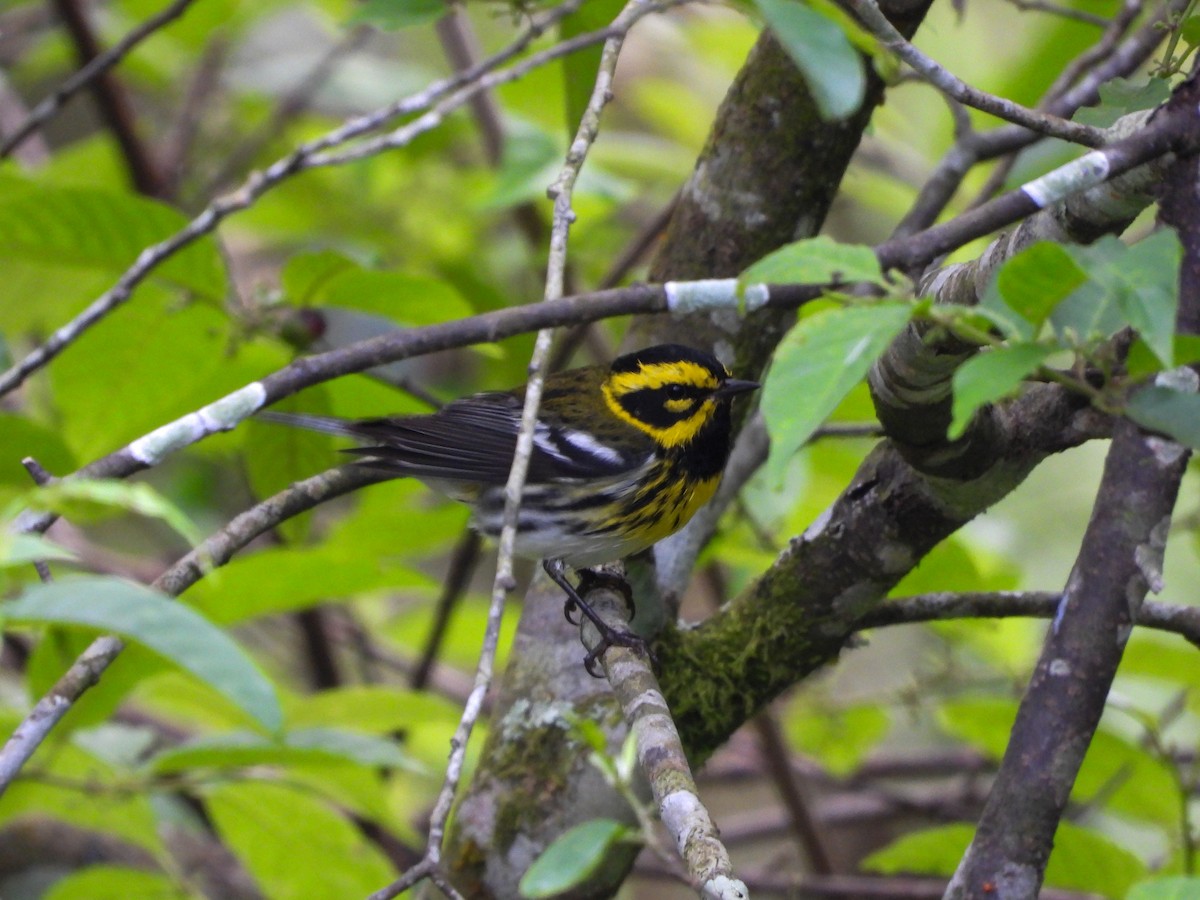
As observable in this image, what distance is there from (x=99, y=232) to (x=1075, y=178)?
6.46 feet

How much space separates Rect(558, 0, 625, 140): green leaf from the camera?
2.79 m

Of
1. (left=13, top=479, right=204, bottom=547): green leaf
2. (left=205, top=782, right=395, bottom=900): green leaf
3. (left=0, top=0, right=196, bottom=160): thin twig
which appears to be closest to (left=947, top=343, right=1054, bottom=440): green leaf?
(left=13, top=479, right=204, bottom=547): green leaf

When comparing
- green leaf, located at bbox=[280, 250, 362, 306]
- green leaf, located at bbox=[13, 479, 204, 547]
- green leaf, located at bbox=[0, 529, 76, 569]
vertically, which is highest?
green leaf, located at bbox=[280, 250, 362, 306]

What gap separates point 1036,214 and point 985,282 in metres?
0.18

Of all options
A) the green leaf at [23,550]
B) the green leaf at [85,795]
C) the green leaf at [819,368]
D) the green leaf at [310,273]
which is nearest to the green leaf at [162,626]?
the green leaf at [23,550]

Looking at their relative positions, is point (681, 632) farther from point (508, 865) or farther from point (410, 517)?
point (410, 517)

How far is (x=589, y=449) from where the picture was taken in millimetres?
3221

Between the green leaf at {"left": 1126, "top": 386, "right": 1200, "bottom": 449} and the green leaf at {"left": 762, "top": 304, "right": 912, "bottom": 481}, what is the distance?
11.2 inches

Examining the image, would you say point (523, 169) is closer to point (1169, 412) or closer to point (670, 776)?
point (670, 776)

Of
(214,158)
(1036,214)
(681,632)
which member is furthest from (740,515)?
(214,158)

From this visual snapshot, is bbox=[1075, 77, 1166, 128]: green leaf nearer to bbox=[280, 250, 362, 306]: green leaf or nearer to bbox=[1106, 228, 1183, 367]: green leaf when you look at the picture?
bbox=[1106, 228, 1183, 367]: green leaf

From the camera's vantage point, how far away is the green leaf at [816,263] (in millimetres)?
1257

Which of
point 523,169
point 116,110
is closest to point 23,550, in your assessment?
point 523,169

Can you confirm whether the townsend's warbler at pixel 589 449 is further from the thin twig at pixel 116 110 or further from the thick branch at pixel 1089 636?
the thin twig at pixel 116 110
